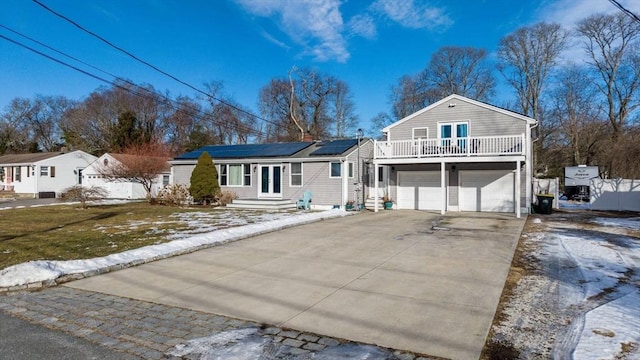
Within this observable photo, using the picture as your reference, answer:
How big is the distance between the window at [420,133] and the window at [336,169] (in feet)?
13.0

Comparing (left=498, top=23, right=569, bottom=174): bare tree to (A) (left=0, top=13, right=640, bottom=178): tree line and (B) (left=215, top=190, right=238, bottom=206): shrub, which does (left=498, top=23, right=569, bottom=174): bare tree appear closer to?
(A) (left=0, top=13, right=640, bottom=178): tree line

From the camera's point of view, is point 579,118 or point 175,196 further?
point 579,118

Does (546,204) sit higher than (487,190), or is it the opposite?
(487,190)

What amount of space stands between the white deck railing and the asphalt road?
14.9m

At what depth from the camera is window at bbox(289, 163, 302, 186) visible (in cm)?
1933

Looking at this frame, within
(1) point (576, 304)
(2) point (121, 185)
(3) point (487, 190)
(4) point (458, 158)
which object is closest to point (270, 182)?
(4) point (458, 158)

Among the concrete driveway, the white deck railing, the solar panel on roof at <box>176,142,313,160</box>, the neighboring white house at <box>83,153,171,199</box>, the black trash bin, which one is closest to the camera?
the concrete driveway

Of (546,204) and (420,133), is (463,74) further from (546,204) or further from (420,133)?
(546,204)

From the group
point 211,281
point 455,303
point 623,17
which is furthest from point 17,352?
point 623,17

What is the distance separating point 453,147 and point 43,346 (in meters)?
15.9

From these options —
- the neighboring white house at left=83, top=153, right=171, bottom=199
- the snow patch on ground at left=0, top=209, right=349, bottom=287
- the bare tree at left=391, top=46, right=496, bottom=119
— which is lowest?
the snow patch on ground at left=0, top=209, right=349, bottom=287

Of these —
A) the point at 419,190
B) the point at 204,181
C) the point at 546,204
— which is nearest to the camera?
the point at 546,204

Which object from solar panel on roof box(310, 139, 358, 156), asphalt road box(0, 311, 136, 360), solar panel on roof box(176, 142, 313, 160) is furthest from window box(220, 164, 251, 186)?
asphalt road box(0, 311, 136, 360)

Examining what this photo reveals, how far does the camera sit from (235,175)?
21.1m
